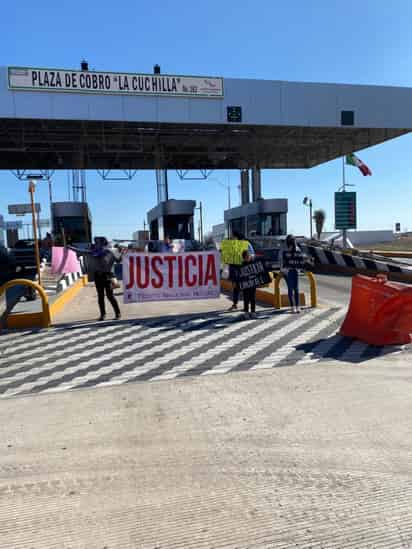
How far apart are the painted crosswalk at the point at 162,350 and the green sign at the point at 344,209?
44.6ft

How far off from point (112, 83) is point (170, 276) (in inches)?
782

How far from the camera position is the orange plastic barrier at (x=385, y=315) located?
6.21 meters

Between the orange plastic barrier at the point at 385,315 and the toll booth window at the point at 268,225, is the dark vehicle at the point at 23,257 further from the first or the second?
the orange plastic barrier at the point at 385,315

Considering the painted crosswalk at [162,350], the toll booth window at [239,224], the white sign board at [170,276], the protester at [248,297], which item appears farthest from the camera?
the toll booth window at [239,224]

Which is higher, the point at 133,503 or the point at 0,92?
the point at 0,92

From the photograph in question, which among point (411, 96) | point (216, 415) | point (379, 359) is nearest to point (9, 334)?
point (216, 415)

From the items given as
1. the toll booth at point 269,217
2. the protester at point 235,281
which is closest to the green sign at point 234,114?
the toll booth at point 269,217

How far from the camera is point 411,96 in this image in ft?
93.7

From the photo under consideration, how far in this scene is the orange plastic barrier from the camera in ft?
20.4

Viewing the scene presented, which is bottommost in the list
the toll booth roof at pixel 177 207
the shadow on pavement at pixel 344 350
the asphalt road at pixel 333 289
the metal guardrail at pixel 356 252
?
the shadow on pavement at pixel 344 350

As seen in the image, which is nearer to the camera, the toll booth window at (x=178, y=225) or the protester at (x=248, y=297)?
the protester at (x=248, y=297)

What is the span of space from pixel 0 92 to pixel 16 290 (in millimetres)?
17182

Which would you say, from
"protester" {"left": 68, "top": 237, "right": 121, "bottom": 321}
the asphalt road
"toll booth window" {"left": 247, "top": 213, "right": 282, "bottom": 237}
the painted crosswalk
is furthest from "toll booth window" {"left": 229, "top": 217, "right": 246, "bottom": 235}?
the painted crosswalk

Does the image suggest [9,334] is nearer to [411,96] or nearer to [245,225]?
[245,225]
